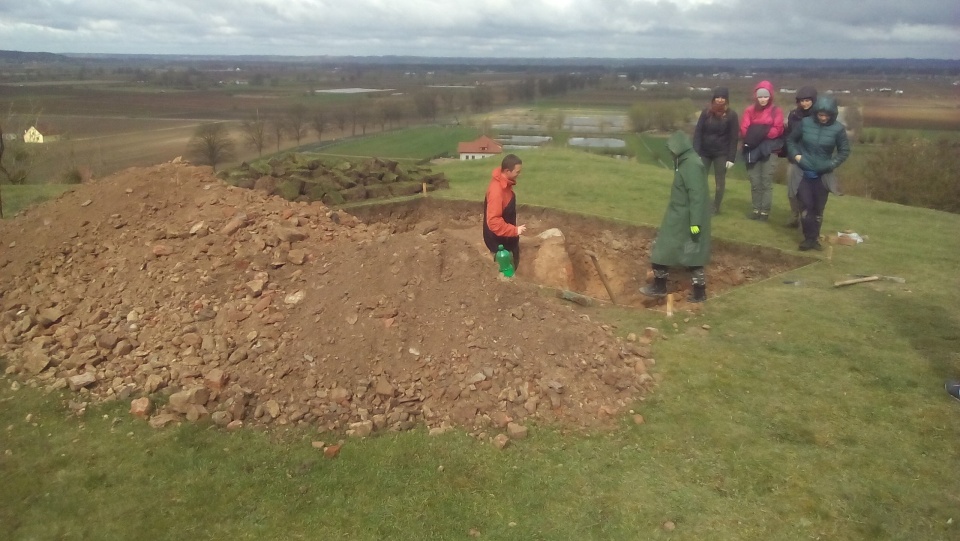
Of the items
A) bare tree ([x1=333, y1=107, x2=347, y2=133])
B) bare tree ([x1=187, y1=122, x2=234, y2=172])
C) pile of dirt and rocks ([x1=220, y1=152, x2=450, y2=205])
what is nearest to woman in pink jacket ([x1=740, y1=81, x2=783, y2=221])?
pile of dirt and rocks ([x1=220, y1=152, x2=450, y2=205])

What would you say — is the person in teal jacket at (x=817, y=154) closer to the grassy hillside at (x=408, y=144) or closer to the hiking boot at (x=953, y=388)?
the hiking boot at (x=953, y=388)

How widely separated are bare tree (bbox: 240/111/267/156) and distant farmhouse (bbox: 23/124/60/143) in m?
6.37

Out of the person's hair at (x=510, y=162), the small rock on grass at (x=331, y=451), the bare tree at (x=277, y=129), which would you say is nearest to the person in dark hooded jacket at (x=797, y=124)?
the person's hair at (x=510, y=162)

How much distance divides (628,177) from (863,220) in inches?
187

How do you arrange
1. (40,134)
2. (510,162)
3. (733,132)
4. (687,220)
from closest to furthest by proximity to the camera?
(510,162) → (687,220) → (733,132) → (40,134)

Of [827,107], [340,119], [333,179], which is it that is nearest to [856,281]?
[827,107]

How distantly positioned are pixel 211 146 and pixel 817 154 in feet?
61.4

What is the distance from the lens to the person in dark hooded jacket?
30.2 feet

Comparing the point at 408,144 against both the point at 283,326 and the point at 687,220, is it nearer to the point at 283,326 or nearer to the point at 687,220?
the point at 687,220

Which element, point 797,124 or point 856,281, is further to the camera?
point 797,124

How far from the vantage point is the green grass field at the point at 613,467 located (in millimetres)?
4113

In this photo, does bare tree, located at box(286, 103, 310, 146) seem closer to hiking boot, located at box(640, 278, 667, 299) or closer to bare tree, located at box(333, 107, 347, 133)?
bare tree, located at box(333, 107, 347, 133)

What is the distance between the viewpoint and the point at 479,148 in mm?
22312

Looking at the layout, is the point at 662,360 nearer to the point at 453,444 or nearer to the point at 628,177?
the point at 453,444
